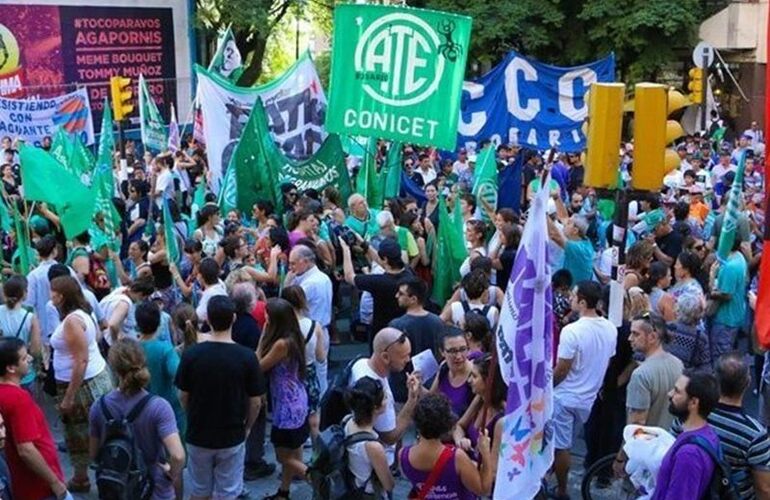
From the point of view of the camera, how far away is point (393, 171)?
12.9m

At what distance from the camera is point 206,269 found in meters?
7.56

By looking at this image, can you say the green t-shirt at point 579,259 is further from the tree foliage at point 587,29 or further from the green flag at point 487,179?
the tree foliage at point 587,29

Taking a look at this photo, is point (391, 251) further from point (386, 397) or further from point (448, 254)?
Answer: point (386, 397)

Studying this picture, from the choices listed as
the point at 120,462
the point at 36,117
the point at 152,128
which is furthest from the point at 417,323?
the point at 36,117

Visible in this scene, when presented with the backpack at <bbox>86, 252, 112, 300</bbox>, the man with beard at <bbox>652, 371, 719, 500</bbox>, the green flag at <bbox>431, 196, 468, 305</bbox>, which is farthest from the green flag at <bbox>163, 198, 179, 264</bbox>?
the man with beard at <bbox>652, 371, 719, 500</bbox>

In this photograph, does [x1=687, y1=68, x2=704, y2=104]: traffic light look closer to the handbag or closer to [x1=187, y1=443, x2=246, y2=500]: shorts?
[x1=187, y1=443, x2=246, y2=500]: shorts

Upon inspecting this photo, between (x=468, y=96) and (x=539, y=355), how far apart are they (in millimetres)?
9298

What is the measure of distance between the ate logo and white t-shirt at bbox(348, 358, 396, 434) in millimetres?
5245

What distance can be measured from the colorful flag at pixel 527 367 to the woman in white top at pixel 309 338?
2.12 m

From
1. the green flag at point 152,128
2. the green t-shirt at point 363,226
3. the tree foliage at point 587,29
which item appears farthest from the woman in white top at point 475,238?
the tree foliage at point 587,29

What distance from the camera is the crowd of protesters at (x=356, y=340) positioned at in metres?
4.87

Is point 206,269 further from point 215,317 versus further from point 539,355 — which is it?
point 539,355

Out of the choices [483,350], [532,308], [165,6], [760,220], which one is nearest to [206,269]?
[483,350]

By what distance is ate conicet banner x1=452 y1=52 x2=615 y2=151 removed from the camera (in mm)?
13469
